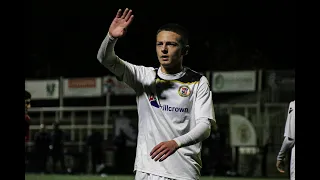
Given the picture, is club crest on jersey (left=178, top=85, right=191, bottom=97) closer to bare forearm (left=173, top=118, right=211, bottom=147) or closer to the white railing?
bare forearm (left=173, top=118, right=211, bottom=147)

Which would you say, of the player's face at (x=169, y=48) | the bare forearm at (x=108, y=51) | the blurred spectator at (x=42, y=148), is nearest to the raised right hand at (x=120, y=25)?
the bare forearm at (x=108, y=51)

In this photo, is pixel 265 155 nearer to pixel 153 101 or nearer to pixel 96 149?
pixel 96 149

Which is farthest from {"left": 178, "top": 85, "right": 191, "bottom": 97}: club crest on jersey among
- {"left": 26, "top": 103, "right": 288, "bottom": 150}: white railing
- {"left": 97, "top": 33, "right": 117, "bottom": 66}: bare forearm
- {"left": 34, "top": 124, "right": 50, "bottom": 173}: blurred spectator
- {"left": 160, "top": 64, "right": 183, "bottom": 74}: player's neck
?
{"left": 34, "top": 124, "right": 50, "bottom": 173}: blurred spectator

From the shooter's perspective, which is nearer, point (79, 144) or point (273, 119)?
point (273, 119)

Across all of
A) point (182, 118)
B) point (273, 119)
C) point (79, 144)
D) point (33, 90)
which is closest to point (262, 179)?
point (273, 119)

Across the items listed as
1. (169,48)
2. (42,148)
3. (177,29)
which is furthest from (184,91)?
(42,148)

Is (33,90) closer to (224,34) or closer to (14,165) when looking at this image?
(224,34)

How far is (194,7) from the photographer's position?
640 inches

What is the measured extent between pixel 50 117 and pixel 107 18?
2904 mm

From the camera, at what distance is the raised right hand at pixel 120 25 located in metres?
3.75

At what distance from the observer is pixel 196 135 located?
3760 mm

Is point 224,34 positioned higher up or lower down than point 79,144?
higher up

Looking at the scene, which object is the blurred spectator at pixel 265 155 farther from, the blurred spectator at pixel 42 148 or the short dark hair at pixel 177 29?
the short dark hair at pixel 177 29

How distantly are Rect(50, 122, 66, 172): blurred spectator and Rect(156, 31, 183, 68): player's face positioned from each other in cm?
1223
